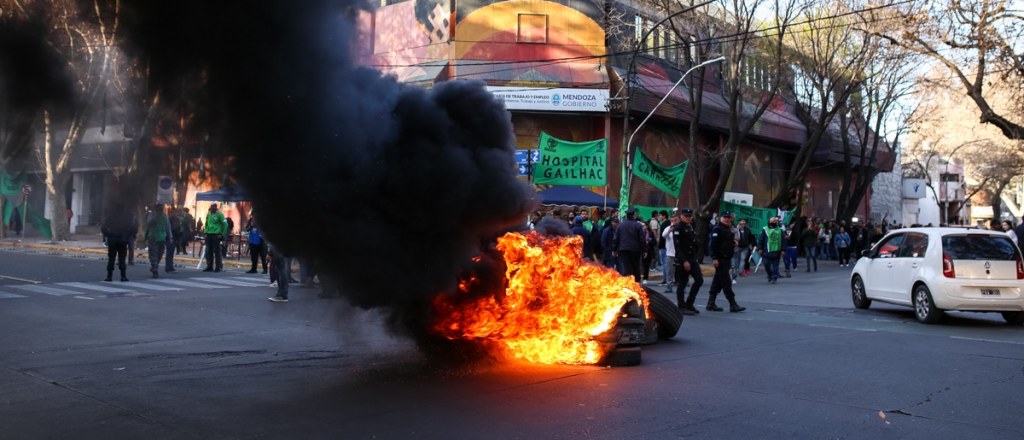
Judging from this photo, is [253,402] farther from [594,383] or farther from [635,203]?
[635,203]

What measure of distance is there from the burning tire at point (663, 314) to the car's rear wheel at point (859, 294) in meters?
5.74

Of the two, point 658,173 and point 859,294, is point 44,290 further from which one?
point 658,173

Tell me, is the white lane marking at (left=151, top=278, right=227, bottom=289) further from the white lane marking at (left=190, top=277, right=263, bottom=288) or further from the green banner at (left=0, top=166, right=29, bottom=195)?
the green banner at (left=0, top=166, right=29, bottom=195)

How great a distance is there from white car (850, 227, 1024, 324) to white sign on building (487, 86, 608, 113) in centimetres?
1509

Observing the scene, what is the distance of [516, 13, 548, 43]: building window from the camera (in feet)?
87.4

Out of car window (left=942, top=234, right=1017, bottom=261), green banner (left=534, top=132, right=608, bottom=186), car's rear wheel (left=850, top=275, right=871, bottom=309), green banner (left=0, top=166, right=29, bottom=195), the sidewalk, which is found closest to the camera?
green banner (left=0, top=166, right=29, bottom=195)

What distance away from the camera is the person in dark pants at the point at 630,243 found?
562 inches

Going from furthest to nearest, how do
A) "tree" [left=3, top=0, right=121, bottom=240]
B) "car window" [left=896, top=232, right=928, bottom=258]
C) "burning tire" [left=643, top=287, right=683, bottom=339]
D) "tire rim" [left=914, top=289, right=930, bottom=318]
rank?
1. "car window" [left=896, top=232, right=928, bottom=258]
2. "tire rim" [left=914, top=289, right=930, bottom=318]
3. "burning tire" [left=643, top=287, right=683, bottom=339]
4. "tree" [left=3, top=0, right=121, bottom=240]

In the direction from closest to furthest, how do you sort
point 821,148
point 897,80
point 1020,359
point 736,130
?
point 1020,359 < point 736,130 < point 897,80 < point 821,148

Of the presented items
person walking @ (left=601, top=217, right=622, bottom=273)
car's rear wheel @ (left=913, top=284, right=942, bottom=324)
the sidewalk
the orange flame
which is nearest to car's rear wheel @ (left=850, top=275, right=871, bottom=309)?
car's rear wheel @ (left=913, top=284, right=942, bottom=324)

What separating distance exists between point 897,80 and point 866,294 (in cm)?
1916

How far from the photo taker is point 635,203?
2936cm

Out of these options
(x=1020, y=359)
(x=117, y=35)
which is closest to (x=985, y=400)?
(x=1020, y=359)

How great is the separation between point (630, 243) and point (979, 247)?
5.60m
